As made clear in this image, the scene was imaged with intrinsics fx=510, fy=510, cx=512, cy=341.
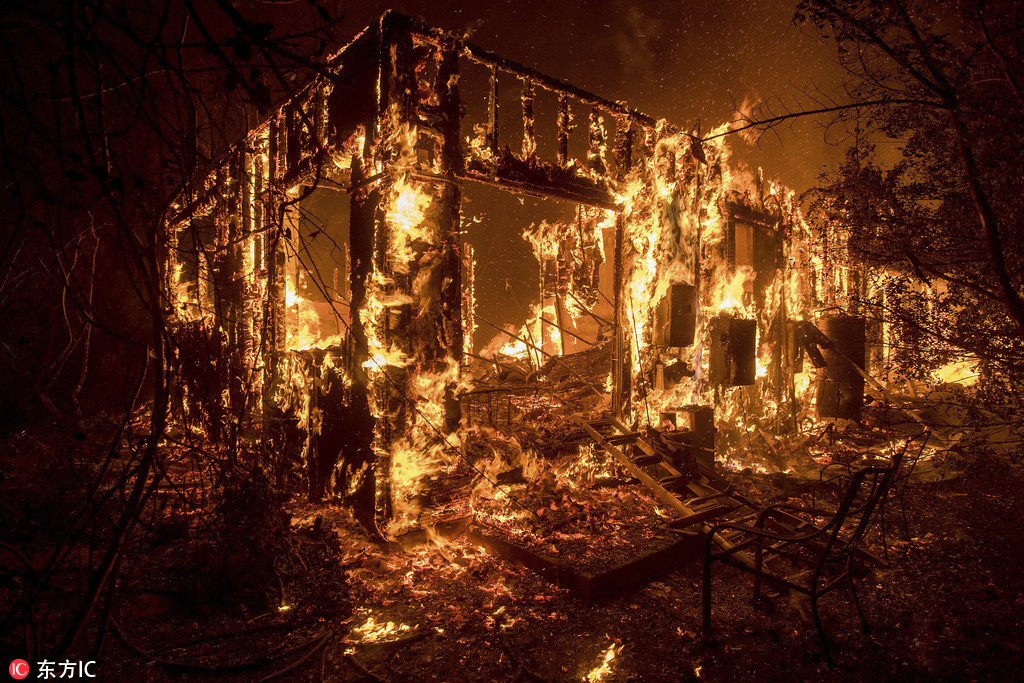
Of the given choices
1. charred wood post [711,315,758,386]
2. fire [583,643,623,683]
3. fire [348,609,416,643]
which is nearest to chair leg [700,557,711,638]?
fire [583,643,623,683]

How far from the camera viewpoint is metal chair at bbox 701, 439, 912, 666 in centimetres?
412

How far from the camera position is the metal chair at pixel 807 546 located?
4121 millimetres

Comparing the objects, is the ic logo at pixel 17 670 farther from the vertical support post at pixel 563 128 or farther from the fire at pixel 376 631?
the vertical support post at pixel 563 128

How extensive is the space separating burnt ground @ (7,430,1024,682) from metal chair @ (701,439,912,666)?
0.94 ft

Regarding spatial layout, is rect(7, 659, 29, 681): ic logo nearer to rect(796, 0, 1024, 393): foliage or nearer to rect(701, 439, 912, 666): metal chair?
rect(701, 439, 912, 666): metal chair

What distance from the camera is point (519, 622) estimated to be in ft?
15.9

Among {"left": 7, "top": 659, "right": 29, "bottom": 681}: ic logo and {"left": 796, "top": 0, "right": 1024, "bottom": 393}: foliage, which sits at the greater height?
{"left": 796, "top": 0, "right": 1024, "bottom": 393}: foliage

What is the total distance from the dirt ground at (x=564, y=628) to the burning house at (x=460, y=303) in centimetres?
101

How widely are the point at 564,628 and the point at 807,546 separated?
9.73 feet

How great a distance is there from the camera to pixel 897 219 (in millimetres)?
7629

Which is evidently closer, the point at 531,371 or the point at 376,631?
the point at 376,631

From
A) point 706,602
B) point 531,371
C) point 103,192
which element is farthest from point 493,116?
point 531,371

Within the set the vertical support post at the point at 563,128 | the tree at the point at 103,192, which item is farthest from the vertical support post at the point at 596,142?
the tree at the point at 103,192

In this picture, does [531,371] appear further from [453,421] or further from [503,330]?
[453,421]
